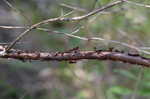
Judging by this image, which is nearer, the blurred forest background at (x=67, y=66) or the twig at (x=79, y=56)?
the twig at (x=79, y=56)

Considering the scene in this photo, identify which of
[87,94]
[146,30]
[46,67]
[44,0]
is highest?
[44,0]

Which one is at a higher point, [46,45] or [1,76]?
[46,45]

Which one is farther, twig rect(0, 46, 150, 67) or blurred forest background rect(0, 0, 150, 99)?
blurred forest background rect(0, 0, 150, 99)

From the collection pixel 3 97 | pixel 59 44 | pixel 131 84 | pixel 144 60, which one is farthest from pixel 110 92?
pixel 144 60

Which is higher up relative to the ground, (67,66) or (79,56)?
(79,56)

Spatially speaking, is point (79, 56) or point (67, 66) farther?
point (67, 66)

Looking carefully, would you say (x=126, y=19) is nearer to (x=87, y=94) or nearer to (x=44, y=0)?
(x=44, y=0)

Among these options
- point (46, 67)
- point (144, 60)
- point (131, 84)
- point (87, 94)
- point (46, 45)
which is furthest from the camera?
point (46, 67)

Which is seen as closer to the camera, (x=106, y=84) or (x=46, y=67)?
(x=106, y=84)
